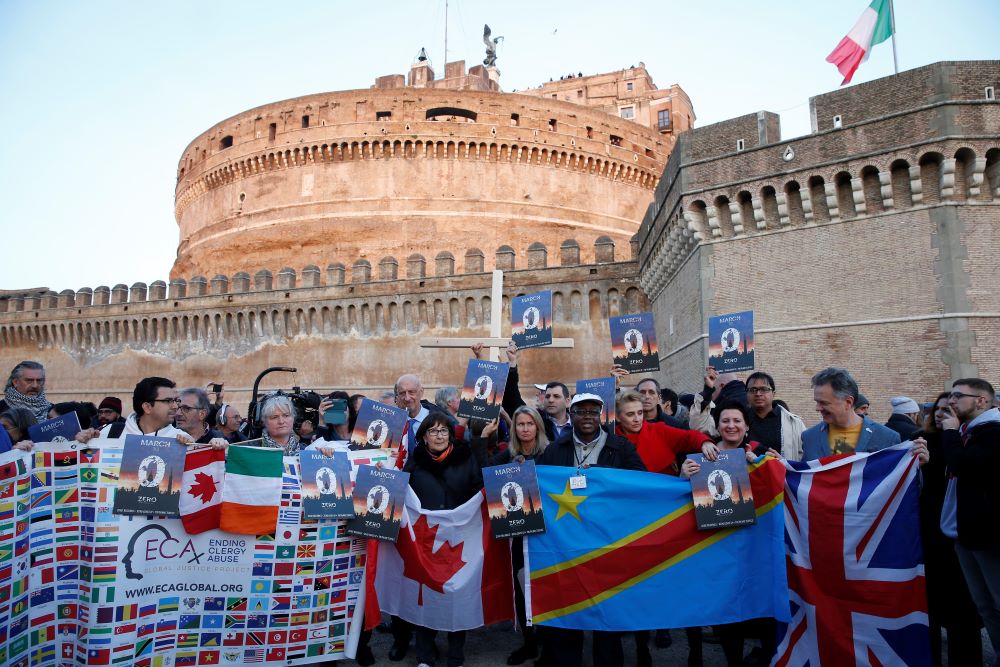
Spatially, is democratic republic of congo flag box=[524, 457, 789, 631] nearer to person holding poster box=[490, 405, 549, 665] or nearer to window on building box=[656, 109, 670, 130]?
person holding poster box=[490, 405, 549, 665]

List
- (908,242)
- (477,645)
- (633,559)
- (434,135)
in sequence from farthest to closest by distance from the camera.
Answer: (434,135) → (908,242) → (477,645) → (633,559)

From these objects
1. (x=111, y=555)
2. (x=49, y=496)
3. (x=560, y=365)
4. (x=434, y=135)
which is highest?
(x=434, y=135)

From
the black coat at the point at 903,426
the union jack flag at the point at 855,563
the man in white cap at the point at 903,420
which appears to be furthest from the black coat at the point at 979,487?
the black coat at the point at 903,426

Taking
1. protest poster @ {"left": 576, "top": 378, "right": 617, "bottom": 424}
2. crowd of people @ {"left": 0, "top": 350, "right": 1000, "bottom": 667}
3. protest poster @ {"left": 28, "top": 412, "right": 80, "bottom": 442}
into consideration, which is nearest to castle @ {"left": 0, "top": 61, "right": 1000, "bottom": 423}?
crowd of people @ {"left": 0, "top": 350, "right": 1000, "bottom": 667}

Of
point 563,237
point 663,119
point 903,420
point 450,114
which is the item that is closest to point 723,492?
point 903,420

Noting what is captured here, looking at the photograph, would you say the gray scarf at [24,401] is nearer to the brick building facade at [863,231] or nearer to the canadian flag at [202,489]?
the canadian flag at [202,489]

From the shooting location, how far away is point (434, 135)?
3159 cm

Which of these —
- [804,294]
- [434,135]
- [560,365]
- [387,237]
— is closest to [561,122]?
[434,135]

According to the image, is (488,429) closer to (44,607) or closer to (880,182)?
(44,607)

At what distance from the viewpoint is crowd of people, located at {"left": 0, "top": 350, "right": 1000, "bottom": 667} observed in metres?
3.51

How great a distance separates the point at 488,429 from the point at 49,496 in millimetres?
2824

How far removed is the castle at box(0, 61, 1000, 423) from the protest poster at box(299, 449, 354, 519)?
338 inches

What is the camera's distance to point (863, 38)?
12.5 metres

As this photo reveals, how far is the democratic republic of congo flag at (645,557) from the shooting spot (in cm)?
400
